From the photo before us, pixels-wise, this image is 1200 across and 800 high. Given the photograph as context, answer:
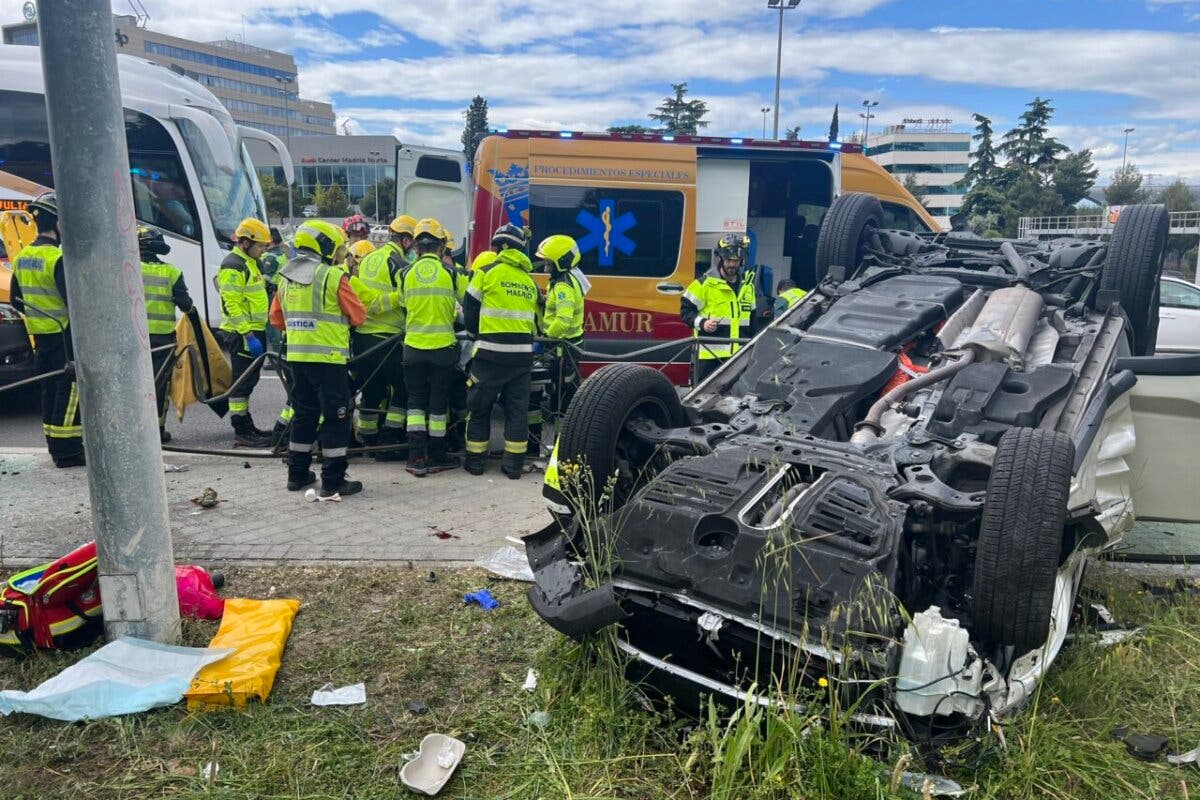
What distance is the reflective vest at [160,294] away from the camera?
6.26 metres

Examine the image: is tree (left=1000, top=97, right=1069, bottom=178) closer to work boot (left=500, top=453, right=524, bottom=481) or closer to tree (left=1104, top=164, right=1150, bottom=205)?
tree (left=1104, top=164, right=1150, bottom=205)

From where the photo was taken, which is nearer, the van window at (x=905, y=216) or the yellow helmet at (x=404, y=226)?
the yellow helmet at (x=404, y=226)

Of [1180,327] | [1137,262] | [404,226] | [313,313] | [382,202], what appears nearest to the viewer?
[1137,262]

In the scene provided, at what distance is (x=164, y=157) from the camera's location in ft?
31.4

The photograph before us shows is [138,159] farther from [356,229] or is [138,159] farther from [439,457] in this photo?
[439,457]

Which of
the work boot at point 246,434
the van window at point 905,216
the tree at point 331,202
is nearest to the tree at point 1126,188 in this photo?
the tree at point 331,202

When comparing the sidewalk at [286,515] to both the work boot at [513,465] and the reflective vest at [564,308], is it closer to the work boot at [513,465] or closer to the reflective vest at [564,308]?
the work boot at [513,465]

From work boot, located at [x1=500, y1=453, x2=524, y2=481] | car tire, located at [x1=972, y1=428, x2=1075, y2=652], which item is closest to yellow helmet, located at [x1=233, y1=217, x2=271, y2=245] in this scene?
work boot, located at [x1=500, y1=453, x2=524, y2=481]

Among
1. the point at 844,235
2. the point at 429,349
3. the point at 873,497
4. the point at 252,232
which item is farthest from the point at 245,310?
the point at 873,497

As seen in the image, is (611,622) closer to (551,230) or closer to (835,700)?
(835,700)

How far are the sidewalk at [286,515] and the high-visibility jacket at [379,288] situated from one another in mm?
1060

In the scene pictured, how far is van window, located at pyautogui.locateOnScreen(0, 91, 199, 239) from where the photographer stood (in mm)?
8969

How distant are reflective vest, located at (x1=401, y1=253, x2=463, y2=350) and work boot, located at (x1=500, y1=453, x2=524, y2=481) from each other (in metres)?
0.90

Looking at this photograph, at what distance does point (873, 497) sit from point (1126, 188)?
60682 mm
